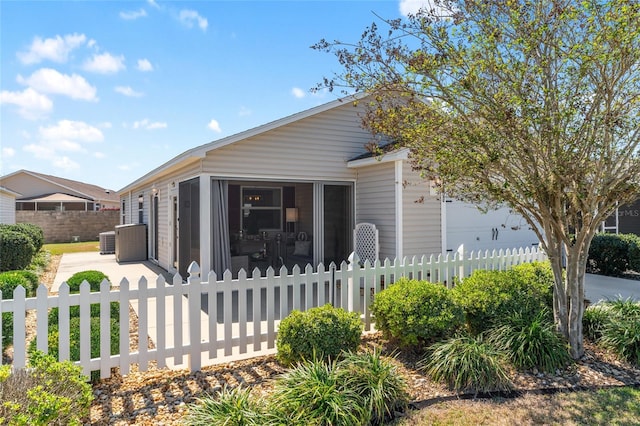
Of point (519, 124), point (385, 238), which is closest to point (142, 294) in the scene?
point (519, 124)

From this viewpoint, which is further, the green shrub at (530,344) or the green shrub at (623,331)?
the green shrub at (623,331)

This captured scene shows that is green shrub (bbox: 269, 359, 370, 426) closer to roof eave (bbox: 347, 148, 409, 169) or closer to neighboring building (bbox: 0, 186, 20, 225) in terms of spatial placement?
roof eave (bbox: 347, 148, 409, 169)

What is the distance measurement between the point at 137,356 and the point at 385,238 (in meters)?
5.96

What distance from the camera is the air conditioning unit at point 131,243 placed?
1372 cm

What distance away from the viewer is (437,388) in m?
3.59

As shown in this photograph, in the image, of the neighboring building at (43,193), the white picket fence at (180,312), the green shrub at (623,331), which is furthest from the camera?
the neighboring building at (43,193)

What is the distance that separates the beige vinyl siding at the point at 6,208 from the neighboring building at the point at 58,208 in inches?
17.8

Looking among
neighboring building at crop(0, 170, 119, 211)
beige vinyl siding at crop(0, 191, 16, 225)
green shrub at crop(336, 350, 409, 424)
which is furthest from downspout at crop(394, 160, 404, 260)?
neighboring building at crop(0, 170, 119, 211)

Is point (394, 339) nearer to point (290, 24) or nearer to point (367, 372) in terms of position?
point (367, 372)

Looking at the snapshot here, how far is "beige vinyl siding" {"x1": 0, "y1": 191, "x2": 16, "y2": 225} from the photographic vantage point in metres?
17.4

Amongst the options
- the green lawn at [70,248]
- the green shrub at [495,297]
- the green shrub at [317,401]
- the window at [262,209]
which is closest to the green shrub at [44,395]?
the green shrub at [317,401]

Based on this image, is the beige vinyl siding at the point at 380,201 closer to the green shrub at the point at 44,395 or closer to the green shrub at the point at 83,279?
the green shrub at the point at 83,279

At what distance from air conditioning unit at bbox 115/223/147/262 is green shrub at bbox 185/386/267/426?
12.3 metres

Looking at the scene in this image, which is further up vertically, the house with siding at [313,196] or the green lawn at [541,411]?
the house with siding at [313,196]
